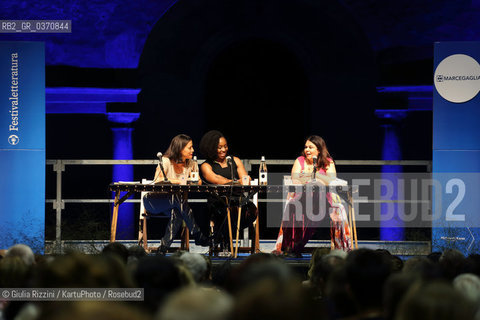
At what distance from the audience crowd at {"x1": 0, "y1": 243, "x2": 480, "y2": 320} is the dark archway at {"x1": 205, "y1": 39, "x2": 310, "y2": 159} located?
568cm

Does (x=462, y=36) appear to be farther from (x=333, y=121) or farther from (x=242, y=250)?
(x=242, y=250)

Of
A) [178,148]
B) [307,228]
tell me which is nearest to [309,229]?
[307,228]

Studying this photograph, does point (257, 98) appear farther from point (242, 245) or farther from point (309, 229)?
point (309, 229)

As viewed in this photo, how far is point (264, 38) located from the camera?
30.2 feet

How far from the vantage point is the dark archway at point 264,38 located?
29.6 ft

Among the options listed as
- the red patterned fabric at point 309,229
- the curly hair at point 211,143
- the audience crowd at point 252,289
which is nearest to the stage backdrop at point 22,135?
the curly hair at point 211,143

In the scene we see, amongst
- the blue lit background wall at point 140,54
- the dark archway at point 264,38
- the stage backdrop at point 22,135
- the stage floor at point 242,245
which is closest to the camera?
the stage floor at point 242,245

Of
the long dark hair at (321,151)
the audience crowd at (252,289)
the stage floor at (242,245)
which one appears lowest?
the stage floor at (242,245)

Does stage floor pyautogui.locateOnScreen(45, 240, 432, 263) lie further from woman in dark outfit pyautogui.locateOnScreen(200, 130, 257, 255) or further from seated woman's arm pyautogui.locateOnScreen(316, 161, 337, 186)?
seated woman's arm pyautogui.locateOnScreen(316, 161, 337, 186)

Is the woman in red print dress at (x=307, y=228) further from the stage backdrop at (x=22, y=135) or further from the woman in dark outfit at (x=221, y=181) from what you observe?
the stage backdrop at (x=22, y=135)

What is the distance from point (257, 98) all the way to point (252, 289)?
26.4 ft

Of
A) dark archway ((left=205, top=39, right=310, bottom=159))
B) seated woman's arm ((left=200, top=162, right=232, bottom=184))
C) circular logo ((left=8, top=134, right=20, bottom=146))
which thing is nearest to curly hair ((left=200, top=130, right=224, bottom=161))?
seated woman's arm ((left=200, top=162, right=232, bottom=184))

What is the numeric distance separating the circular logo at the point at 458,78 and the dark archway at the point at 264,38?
7.33 ft

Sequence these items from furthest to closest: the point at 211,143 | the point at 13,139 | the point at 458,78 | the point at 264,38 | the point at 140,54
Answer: the point at 264,38 → the point at 140,54 → the point at 458,78 → the point at 13,139 → the point at 211,143
